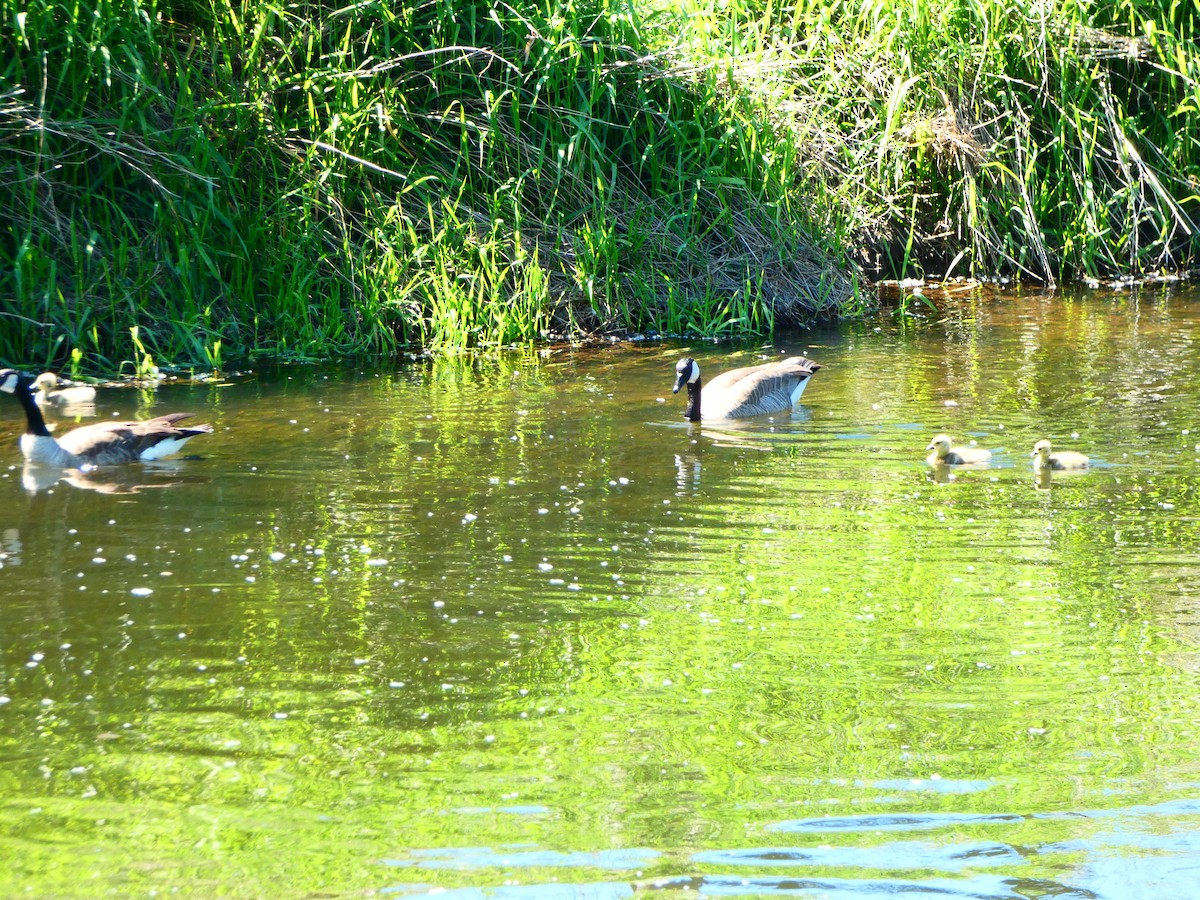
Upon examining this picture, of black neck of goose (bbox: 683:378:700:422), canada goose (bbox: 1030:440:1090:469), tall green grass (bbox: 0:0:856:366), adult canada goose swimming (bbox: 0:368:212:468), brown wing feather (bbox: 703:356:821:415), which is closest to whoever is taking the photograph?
canada goose (bbox: 1030:440:1090:469)

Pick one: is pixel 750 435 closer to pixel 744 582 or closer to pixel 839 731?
pixel 744 582

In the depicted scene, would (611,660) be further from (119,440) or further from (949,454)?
(119,440)

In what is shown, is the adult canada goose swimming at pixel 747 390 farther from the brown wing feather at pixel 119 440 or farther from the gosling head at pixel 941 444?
the brown wing feather at pixel 119 440

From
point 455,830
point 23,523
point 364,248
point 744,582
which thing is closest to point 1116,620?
point 744,582

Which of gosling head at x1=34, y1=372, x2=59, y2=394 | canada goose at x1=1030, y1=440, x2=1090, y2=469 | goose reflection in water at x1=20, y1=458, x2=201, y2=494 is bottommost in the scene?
canada goose at x1=1030, y1=440, x2=1090, y2=469

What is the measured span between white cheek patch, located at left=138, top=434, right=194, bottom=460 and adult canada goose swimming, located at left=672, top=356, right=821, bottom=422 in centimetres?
364

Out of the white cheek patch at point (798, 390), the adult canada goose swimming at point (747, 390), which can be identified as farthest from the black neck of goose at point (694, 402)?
the white cheek patch at point (798, 390)

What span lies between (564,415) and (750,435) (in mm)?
1383

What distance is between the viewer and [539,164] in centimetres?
1352

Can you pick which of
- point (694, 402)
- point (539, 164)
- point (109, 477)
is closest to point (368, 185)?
point (539, 164)

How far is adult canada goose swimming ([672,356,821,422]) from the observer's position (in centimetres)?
1067

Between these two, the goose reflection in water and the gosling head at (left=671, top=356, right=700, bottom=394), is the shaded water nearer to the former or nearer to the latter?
the goose reflection in water

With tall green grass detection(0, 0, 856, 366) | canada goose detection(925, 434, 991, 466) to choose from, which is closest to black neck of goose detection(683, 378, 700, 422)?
canada goose detection(925, 434, 991, 466)

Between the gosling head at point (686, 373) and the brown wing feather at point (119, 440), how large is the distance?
3.56m
